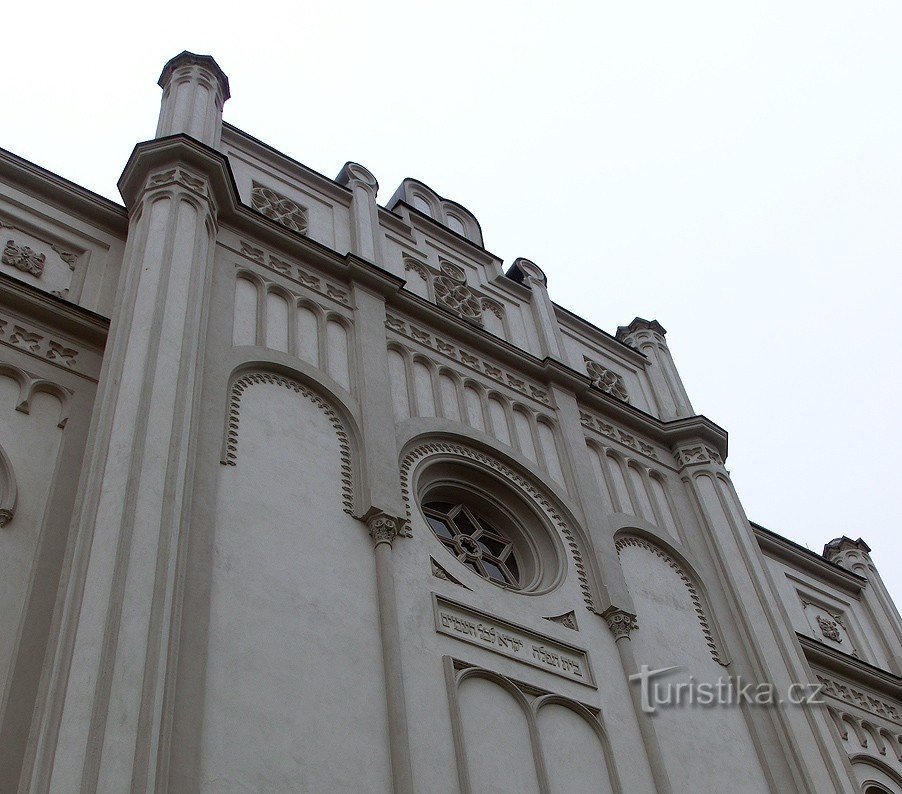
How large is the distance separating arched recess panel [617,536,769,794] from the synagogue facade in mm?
47

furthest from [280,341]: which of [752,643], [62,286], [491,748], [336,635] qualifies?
[752,643]

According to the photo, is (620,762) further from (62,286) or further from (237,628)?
(62,286)

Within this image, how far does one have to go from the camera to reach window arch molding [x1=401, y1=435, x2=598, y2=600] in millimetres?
14133

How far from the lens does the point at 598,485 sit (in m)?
16.5

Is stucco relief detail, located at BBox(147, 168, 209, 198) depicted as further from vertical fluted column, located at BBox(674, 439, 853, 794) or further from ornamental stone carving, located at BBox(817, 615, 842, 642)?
ornamental stone carving, located at BBox(817, 615, 842, 642)

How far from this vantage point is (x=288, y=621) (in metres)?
10.5

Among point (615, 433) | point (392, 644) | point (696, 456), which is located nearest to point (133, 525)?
point (392, 644)

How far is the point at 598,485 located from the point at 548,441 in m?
0.99

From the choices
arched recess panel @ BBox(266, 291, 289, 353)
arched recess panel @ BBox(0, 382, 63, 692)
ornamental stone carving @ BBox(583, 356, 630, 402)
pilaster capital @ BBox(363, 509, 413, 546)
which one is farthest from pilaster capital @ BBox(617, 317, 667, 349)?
arched recess panel @ BBox(0, 382, 63, 692)

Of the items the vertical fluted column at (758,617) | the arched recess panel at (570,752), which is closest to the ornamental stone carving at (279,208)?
the vertical fluted column at (758,617)

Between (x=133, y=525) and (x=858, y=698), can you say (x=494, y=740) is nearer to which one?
(x=133, y=525)

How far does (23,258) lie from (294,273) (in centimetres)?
360

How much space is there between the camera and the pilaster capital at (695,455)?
18.6 meters

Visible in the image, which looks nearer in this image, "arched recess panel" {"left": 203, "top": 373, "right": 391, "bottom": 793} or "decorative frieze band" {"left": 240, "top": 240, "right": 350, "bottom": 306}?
"arched recess panel" {"left": 203, "top": 373, "right": 391, "bottom": 793}
